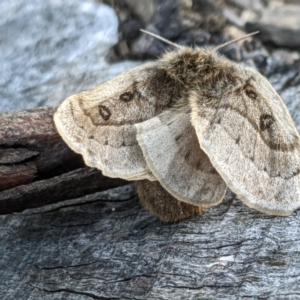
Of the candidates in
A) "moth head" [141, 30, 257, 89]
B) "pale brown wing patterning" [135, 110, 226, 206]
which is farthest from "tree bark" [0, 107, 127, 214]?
"moth head" [141, 30, 257, 89]

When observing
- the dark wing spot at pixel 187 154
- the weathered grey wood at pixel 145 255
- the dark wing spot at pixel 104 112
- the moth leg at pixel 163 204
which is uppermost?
the dark wing spot at pixel 104 112

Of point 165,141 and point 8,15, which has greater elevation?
point 8,15

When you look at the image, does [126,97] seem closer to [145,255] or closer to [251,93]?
[251,93]

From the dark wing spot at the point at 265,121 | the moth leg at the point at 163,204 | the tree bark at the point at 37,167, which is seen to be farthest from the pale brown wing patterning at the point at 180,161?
the tree bark at the point at 37,167

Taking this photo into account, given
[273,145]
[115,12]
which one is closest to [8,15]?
[115,12]

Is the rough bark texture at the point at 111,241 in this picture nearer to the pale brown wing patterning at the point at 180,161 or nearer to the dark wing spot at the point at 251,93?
the pale brown wing patterning at the point at 180,161

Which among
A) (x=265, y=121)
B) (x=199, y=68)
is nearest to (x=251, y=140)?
(x=265, y=121)

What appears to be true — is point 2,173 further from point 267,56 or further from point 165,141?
point 267,56
